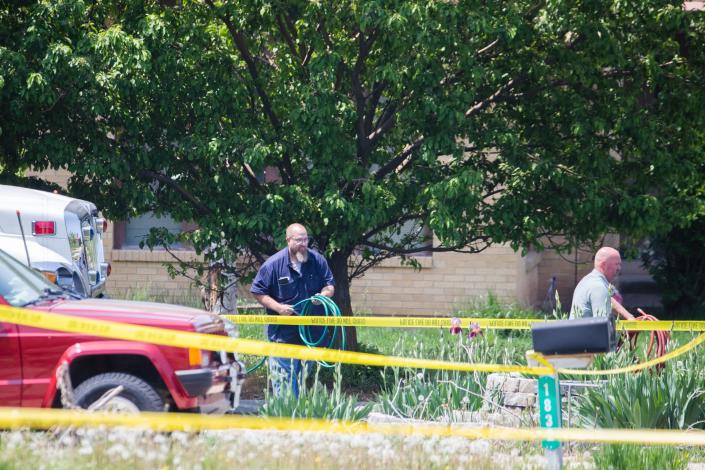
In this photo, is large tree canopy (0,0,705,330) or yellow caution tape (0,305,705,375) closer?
yellow caution tape (0,305,705,375)

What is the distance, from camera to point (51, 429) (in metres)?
5.22

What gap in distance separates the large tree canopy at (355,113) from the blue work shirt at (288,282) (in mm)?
1285

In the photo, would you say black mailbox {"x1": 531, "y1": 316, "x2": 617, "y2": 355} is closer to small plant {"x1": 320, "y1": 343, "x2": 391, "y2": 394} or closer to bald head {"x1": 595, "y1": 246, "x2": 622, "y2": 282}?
bald head {"x1": 595, "y1": 246, "x2": 622, "y2": 282}

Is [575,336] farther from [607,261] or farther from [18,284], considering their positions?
[607,261]

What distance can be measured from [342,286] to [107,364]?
5.83m

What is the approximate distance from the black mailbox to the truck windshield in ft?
10.5


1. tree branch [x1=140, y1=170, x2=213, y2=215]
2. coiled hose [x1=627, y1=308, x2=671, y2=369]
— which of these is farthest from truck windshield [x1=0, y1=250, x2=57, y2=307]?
coiled hose [x1=627, y1=308, x2=671, y2=369]

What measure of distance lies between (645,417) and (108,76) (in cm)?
591

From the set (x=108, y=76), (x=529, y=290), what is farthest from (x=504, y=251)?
(x=108, y=76)

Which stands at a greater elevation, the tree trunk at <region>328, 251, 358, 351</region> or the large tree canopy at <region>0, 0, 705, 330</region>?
the large tree canopy at <region>0, 0, 705, 330</region>

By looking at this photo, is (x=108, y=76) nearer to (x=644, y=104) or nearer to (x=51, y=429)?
(x=51, y=429)

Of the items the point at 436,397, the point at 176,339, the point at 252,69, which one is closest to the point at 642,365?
the point at 436,397

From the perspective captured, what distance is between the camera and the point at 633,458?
6.19 meters

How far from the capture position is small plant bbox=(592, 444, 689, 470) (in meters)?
6.18
